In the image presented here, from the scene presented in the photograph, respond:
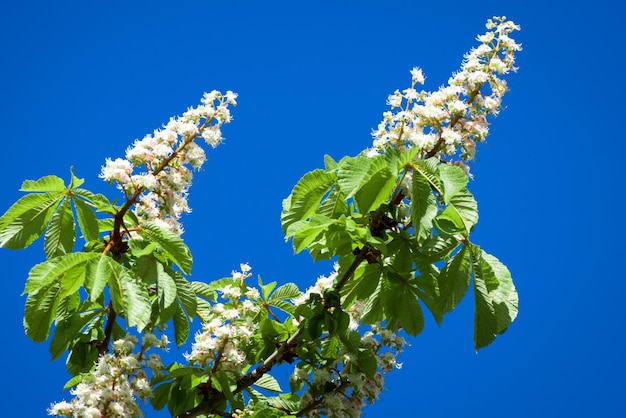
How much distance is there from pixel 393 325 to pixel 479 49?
167 centimetres

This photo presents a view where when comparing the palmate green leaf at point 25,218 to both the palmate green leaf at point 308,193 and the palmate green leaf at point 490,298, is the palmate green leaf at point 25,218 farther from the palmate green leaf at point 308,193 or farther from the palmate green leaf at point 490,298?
the palmate green leaf at point 490,298

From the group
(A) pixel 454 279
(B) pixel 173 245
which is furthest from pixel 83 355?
(A) pixel 454 279

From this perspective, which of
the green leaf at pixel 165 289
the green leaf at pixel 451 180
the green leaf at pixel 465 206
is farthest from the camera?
the green leaf at pixel 165 289

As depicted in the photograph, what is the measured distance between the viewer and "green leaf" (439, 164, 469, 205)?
3.94 m

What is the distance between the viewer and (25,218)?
181 inches

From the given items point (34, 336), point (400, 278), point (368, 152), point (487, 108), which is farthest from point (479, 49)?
point (34, 336)

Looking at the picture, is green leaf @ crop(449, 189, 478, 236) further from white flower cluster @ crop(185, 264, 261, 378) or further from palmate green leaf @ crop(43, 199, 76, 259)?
palmate green leaf @ crop(43, 199, 76, 259)

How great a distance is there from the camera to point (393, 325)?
15.9 feet

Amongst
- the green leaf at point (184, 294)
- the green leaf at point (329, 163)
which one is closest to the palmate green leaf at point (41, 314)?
the green leaf at point (184, 294)

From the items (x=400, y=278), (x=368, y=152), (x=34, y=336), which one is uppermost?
(x=368, y=152)

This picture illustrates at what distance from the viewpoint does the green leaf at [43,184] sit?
4.43 meters

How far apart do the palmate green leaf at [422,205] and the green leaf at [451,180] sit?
0.31 ft

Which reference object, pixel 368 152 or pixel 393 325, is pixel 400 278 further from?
pixel 368 152

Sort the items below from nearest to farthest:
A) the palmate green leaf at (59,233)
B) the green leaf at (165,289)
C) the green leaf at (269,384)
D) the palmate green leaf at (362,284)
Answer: the green leaf at (165,289) < the palmate green leaf at (59,233) < the palmate green leaf at (362,284) < the green leaf at (269,384)
